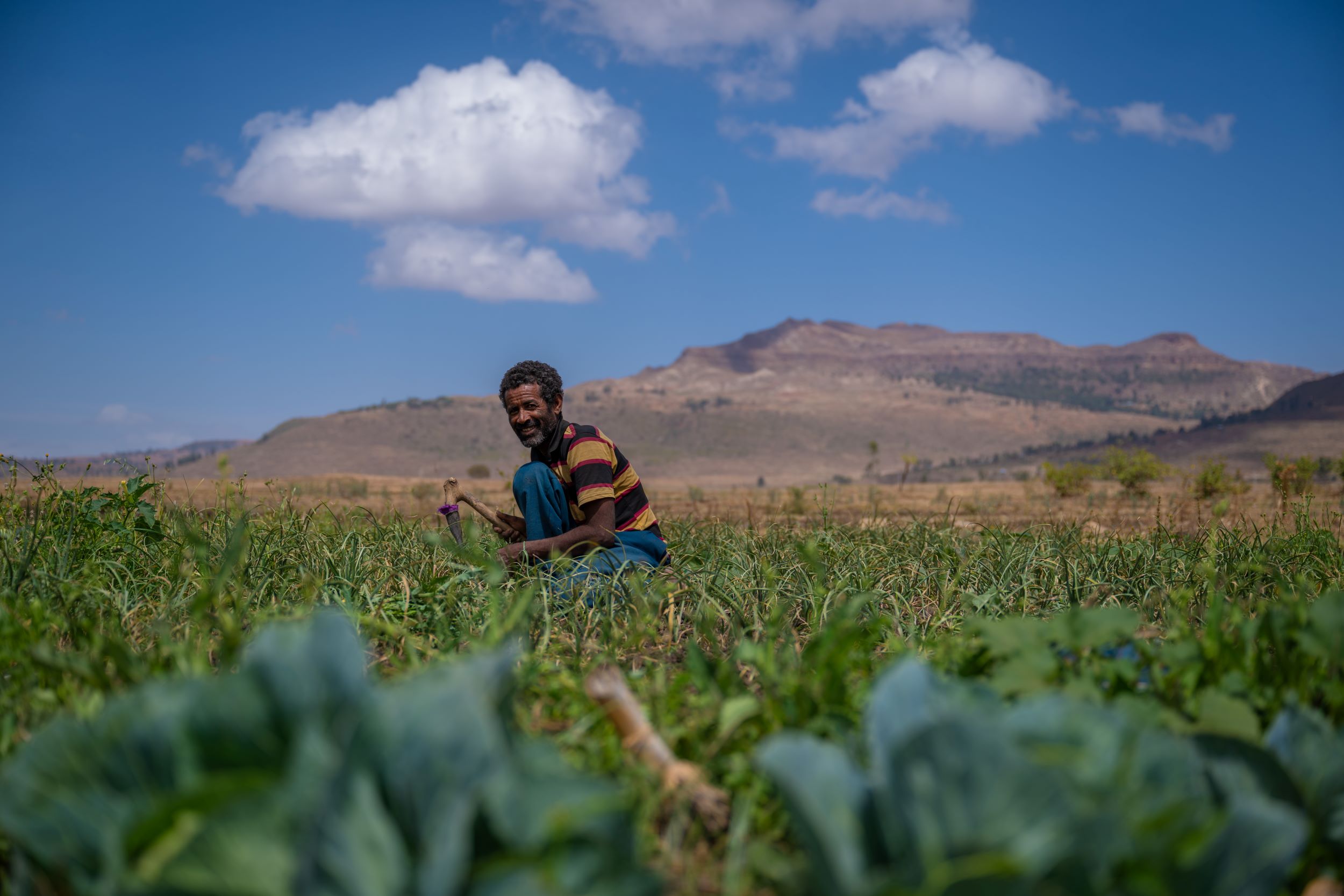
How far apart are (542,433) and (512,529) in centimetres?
50

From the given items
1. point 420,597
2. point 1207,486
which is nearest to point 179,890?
point 420,597

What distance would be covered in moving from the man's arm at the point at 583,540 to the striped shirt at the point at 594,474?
1.7 inches

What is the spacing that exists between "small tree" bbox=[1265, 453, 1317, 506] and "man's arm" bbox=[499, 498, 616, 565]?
13.2 ft

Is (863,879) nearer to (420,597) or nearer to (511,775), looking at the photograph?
(511,775)

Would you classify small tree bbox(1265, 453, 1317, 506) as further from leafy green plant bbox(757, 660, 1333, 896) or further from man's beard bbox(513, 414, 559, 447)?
leafy green plant bbox(757, 660, 1333, 896)

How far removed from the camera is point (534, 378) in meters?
4.09

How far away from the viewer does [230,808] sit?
103 cm

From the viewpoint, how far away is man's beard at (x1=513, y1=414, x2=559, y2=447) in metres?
4.08

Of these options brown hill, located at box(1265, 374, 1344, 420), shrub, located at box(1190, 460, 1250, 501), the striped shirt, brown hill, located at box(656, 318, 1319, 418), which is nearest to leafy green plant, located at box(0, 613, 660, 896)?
the striped shirt

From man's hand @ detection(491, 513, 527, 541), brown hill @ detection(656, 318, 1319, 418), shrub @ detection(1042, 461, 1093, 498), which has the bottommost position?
shrub @ detection(1042, 461, 1093, 498)

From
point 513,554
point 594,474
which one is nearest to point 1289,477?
point 594,474

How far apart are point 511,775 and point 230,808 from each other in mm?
358

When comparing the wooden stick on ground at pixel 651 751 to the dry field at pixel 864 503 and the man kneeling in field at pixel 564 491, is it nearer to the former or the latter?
the man kneeling in field at pixel 564 491

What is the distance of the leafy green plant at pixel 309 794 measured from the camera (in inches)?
40.9
